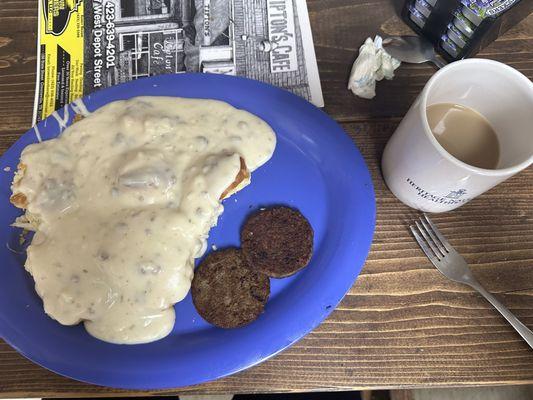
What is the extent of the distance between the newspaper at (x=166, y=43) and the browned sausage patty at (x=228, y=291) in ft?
1.30

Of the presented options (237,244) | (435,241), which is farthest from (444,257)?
(237,244)

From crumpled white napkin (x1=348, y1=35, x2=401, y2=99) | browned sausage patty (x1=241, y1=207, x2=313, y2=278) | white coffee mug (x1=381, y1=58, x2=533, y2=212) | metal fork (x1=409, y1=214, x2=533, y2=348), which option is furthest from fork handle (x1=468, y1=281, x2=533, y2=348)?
crumpled white napkin (x1=348, y1=35, x2=401, y2=99)

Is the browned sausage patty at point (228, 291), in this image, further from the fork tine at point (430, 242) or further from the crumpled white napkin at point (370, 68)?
the crumpled white napkin at point (370, 68)

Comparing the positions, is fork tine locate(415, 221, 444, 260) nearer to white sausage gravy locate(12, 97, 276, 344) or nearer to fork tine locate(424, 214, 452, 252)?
fork tine locate(424, 214, 452, 252)

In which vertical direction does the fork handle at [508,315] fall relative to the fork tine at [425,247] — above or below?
below

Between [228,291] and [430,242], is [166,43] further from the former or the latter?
[430,242]

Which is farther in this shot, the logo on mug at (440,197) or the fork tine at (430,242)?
the fork tine at (430,242)

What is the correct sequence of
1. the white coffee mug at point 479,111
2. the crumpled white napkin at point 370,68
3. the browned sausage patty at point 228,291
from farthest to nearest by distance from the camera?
the crumpled white napkin at point 370,68 → the browned sausage patty at point 228,291 → the white coffee mug at point 479,111

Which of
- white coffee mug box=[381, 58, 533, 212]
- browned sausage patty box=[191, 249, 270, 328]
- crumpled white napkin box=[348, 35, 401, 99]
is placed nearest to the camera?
white coffee mug box=[381, 58, 533, 212]

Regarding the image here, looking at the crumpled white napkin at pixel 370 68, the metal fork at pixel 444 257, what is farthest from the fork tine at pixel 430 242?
the crumpled white napkin at pixel 370 68

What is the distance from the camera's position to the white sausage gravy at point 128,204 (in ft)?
2.49

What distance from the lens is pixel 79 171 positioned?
81cm

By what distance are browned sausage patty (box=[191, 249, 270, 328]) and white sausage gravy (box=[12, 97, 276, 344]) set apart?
0.11 feet

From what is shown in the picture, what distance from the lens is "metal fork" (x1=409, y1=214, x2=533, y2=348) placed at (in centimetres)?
83
